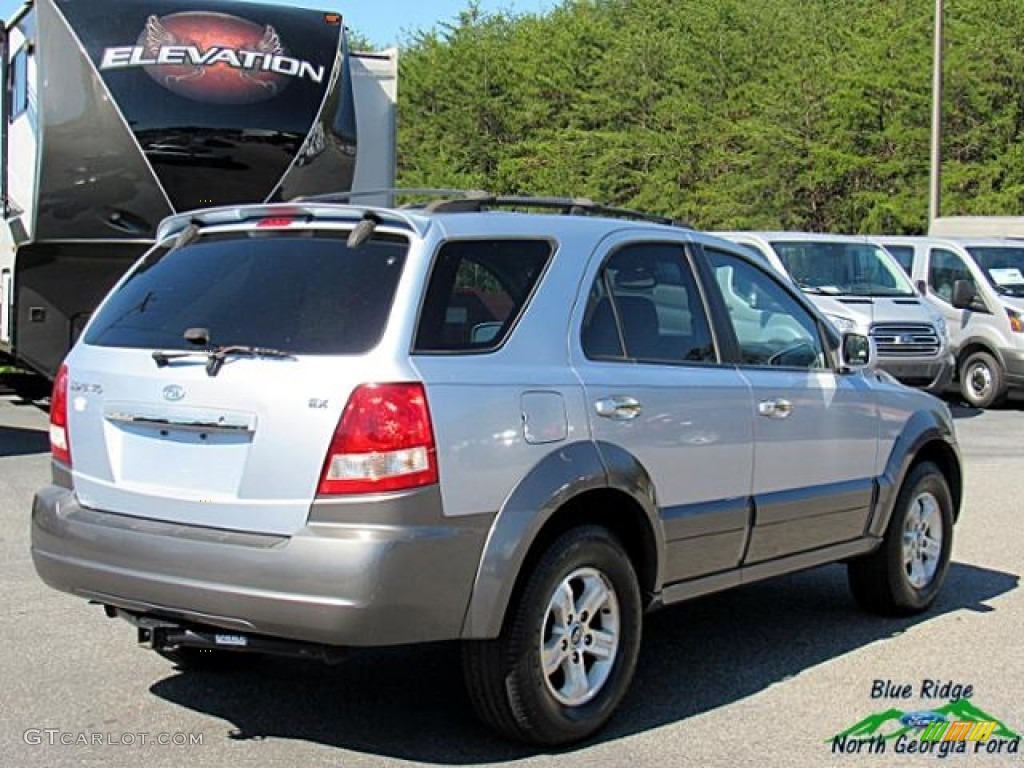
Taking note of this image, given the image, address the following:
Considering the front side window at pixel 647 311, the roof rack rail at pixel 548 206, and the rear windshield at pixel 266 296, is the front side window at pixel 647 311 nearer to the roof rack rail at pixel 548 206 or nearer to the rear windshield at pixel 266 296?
the roof rack rail at pixel 548 206

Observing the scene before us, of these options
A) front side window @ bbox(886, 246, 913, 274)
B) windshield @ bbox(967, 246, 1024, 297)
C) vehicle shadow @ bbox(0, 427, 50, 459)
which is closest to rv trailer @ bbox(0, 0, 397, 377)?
vehicle shadow @ bbox(0, 427, 50, 459)

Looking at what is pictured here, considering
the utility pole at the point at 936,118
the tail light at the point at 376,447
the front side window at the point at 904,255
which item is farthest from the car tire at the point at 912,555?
the utility pole at the point at 936,118

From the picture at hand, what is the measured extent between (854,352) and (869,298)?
9213 millimetres

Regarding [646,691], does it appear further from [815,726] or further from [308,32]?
[308,32]

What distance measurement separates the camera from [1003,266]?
1777 cm

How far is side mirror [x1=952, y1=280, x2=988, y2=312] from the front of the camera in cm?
1730

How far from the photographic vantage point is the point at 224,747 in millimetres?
4961

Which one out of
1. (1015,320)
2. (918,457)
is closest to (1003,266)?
(1015,320)

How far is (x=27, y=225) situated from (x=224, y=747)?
7970 mm

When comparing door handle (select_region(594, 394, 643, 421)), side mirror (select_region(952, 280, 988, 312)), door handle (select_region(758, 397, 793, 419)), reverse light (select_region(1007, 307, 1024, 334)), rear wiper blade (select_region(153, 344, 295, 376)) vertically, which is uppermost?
rear wiper blade (select_region(153, 344, 295, 376))

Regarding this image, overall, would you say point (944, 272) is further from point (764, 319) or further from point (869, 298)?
point (764, 319)

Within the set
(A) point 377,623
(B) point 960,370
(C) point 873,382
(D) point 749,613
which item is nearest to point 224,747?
(A) point 377,623

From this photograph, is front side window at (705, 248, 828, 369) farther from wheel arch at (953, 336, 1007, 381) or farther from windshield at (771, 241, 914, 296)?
wheel arch at (953, 336, 1007, 381)

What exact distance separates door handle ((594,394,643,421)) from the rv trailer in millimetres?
6813
